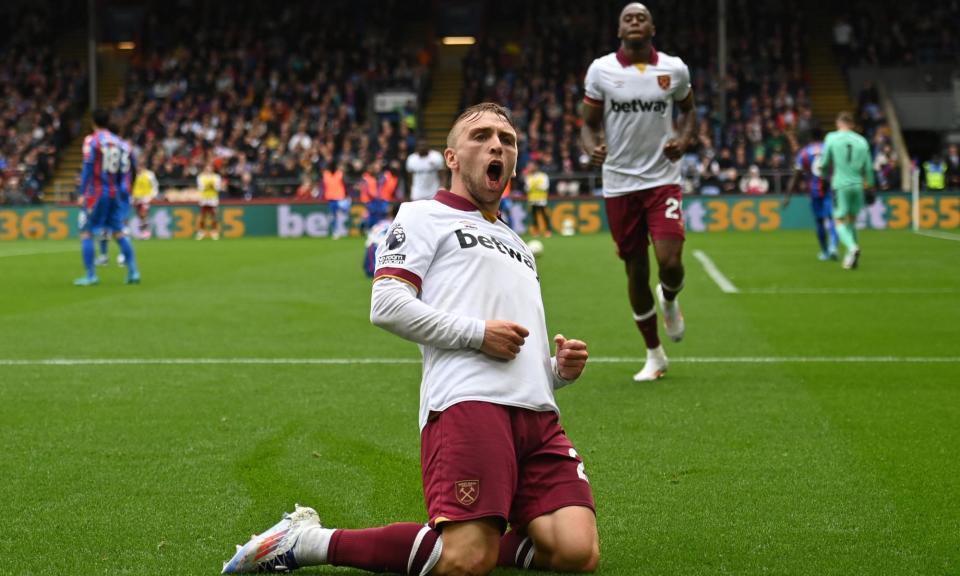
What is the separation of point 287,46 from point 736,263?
3008 centimetres

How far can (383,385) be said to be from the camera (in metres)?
8.02

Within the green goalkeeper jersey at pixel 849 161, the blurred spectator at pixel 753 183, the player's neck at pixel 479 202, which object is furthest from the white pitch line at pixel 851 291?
the blurred spectator at pixel 753 183

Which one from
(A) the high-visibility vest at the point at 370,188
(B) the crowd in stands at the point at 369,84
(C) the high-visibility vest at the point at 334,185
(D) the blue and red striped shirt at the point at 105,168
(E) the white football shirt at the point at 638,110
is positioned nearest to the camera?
(E) the white football shirt at the point at 638,110

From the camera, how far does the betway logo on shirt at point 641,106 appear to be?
8.33 meters

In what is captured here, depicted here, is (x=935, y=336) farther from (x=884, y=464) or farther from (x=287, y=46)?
(x=287, y=46)

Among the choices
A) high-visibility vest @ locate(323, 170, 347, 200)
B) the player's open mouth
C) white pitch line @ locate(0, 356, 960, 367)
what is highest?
the player's open mouth

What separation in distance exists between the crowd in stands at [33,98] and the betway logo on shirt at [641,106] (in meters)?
32.2

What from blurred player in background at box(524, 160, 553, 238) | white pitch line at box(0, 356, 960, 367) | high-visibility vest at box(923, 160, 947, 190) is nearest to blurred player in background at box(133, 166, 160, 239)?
blurred player in background at box(524, 160, 553, 238)

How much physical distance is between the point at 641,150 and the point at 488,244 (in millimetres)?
4369

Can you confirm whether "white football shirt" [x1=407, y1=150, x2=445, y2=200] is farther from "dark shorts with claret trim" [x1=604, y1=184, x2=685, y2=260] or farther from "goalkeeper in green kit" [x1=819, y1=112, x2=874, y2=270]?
"dark shorts with claret trim" [x1=604, y1=184, x2=685, y2=260]

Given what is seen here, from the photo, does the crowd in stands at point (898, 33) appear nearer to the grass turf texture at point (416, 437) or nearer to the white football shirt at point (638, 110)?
the grass turf texture at point (416, 437)

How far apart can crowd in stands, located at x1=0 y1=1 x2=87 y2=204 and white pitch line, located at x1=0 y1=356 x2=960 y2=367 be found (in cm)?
3006

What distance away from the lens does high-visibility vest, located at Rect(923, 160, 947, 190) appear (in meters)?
34.5

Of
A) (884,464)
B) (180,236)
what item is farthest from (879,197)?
(884,464)
